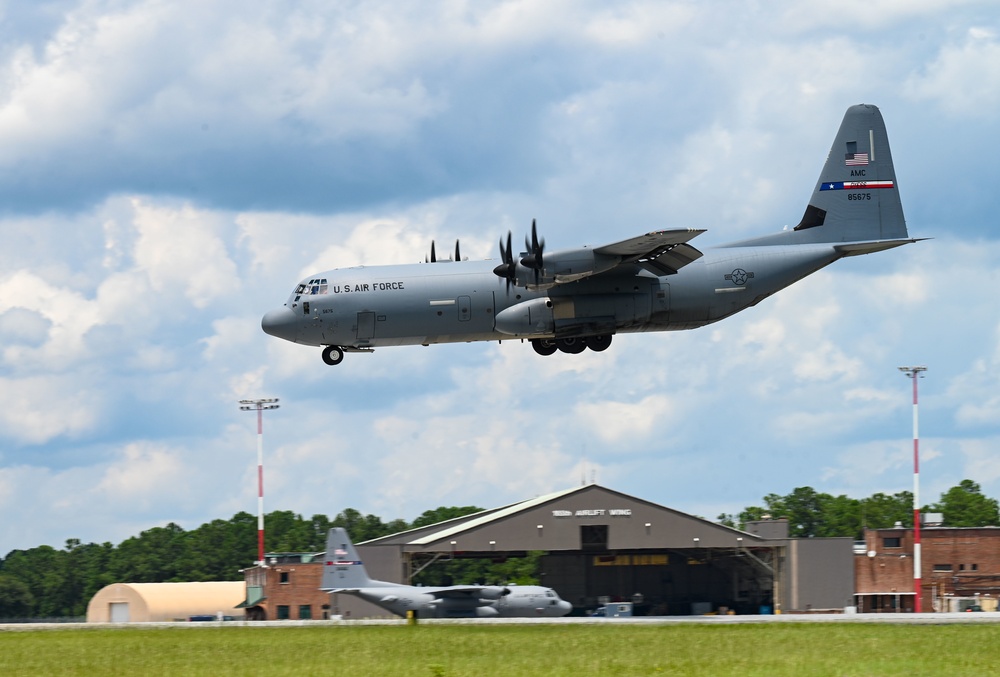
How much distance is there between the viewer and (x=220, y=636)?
174 ft

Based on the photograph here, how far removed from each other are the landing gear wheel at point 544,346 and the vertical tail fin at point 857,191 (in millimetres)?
10052

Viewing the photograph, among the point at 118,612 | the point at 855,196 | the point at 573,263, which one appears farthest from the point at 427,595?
the point at 118,612

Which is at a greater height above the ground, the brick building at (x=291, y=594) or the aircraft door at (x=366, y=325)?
the aircraft door at (x=366, y=325)

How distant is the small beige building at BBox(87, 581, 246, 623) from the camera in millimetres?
87188

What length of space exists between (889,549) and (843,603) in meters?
6.17

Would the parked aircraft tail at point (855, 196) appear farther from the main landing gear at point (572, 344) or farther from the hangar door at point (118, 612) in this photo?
the hangar door at point (118, 612)

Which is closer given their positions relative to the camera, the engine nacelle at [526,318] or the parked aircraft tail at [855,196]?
the engine nacelle at [526,318]

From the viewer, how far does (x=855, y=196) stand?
5034 centimetres

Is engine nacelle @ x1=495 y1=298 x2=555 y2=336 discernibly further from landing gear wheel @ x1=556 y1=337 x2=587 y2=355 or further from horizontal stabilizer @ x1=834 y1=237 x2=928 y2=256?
horizontal stabilizer @ x1=834 y1=237 x2=928 y2=256

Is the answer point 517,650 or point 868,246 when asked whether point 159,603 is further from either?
point 868,246

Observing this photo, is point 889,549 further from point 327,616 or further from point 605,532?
point 327,616

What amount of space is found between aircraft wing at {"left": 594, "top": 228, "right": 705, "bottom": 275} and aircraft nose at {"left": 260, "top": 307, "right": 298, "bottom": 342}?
10.9 m

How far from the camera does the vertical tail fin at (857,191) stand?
164 ft

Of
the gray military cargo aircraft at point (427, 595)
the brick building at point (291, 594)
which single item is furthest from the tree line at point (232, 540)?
the gray military cargo aircraft at point (427, 595)
